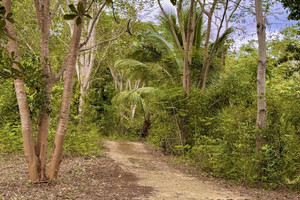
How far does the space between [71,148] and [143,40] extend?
686cm

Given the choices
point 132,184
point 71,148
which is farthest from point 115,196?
point 71,148

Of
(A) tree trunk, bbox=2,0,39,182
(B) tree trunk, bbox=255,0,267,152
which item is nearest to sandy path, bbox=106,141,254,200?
(B) tree trunk, bbox=255,0,267,152

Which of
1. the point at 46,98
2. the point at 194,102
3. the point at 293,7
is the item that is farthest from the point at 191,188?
the point at 293,7

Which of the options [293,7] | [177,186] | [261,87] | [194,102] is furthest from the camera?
[194,102]

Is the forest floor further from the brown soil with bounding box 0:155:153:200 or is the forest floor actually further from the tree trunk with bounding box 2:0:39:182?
the tree trunk with bounding box 2:0:39:182

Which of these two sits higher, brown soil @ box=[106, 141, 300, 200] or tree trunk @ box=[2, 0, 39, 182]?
tree trunk @ box=[2, 0, 39, 182]

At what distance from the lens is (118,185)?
668 centimetres

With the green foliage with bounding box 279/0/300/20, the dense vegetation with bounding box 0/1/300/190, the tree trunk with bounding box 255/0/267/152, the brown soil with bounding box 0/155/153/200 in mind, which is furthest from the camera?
the green foliage with bounding box 279/0/300/20

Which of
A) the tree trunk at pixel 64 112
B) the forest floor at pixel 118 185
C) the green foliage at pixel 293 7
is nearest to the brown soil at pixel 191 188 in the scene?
the forest floor at pixel 118 185

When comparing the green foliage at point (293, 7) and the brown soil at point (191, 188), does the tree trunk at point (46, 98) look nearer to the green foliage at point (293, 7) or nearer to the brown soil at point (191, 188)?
the brown soil at point (191, 188)

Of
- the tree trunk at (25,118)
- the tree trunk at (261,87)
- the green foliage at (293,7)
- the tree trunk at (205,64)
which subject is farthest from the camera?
the tree trunk at (205,64)

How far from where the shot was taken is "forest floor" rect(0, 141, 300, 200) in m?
5.60

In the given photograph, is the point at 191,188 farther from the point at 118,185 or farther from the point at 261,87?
the point at 261,87

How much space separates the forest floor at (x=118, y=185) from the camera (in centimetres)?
560
